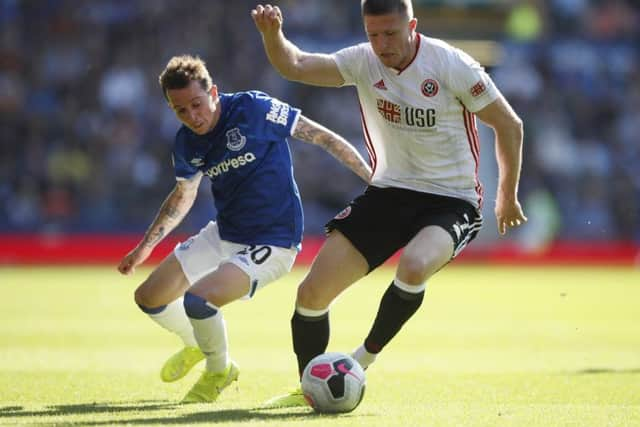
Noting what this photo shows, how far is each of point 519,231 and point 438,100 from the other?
19.3m

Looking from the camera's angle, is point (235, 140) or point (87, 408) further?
point (235, 140)

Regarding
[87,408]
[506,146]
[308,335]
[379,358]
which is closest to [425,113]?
[506,146]

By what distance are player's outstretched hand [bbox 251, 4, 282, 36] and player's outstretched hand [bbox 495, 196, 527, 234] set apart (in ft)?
5.60

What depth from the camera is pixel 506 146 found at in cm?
707

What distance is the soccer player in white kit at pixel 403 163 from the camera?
704 cm

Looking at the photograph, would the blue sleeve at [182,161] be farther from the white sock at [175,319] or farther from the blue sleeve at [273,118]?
the white sock at [175,319]

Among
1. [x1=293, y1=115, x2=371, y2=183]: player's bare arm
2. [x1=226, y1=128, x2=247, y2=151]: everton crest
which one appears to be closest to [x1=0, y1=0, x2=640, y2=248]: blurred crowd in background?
[x1=293, y1=115, x2=371, y2=183]: player's bare arm

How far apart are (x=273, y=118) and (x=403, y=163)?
43.1 inches

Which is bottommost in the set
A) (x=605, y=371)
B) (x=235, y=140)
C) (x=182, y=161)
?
(x=605, y=371)

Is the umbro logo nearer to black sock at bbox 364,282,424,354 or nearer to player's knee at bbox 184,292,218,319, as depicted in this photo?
black sock at bbox 364,282,424,354

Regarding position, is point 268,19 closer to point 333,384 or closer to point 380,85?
point 380,85

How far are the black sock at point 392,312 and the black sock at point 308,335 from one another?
313 mm

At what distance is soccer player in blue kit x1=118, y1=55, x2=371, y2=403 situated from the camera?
24.6 ft

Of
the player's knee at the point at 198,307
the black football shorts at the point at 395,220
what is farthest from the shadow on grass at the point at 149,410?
the black football shorts at the point at 395,220
